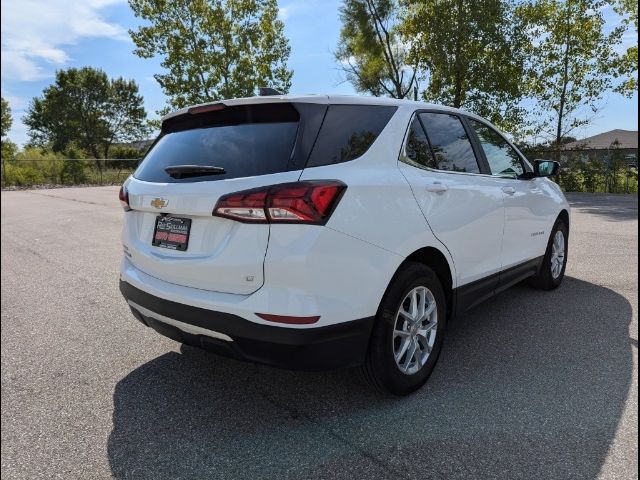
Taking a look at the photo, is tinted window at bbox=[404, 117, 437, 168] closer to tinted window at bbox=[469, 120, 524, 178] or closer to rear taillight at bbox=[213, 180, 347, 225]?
rear taillight at bbox=[213, 180, 347, 225]

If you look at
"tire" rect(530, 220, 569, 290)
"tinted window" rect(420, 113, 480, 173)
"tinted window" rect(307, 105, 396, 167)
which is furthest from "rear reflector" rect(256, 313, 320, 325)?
"tire" rect(530, 220, 569, 290)

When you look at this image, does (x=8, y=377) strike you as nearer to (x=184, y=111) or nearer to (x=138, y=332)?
(x=138, y=332)

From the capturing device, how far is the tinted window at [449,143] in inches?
123

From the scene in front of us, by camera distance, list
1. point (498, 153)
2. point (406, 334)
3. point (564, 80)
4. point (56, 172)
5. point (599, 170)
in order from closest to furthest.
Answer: point (406, 334)
point (498, 153)
point (599, 170)
point (564, 80)
point (56, 172)

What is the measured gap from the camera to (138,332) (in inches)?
145

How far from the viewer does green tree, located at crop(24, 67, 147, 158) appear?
5147cm

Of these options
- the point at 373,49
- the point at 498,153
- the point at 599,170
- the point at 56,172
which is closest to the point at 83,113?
the point at 56,172

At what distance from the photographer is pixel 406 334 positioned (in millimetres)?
2703

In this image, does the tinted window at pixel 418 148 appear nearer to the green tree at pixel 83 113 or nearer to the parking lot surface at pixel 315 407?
the parking lot surface at pixel 315 407

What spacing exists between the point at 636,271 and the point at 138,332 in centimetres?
561

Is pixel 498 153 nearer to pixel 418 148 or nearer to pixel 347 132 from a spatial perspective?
pixel 418 148

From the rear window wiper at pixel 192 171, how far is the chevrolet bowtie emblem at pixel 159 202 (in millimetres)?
152

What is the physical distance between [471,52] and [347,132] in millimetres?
20633

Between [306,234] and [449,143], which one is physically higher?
[449,143]
